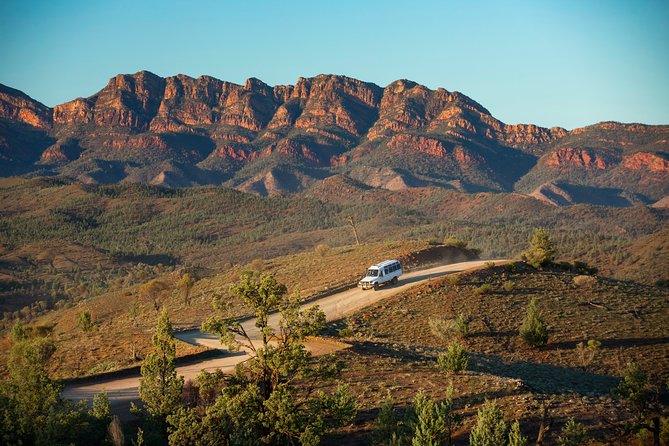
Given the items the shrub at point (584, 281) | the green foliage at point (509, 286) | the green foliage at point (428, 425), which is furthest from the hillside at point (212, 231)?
the green foliage at point (428, 425)

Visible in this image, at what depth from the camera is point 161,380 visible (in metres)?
17.2

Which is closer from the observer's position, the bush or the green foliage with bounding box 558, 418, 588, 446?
the green foliage with bounding box 558, 418, 588, 446

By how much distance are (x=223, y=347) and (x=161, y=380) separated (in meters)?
13.3

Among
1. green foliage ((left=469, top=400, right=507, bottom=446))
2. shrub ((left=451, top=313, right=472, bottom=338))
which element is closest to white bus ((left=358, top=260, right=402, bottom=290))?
shrub ((left=451, top=313, right=472, bottom=338))

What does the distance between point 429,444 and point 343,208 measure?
17037 cm

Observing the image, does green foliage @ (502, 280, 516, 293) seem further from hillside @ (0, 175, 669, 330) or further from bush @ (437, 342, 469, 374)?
hillside @ (0, 175, 669, 330)

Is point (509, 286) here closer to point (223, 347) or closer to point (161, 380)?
point (223, 347)

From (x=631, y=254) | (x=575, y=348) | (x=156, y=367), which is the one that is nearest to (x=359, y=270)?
(x=575, y=348)

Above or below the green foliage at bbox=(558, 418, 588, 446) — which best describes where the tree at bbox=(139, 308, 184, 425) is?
above

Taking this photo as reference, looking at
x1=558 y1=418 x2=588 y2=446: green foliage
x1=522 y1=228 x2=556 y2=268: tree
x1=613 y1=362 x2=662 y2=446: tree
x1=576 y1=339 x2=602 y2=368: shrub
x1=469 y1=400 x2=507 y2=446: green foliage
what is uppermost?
x1=522 y1=228 x2=556 y2=268: tree

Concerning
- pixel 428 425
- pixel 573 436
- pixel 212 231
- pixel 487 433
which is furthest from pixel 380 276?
pixel 212 231

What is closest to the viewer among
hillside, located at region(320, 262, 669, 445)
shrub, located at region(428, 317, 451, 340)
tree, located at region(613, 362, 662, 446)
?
tree, located at region(613, 362, 662, 446)

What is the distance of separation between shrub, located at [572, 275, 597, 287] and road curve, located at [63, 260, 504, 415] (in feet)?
24.4

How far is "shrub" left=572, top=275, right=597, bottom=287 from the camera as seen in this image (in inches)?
1676
